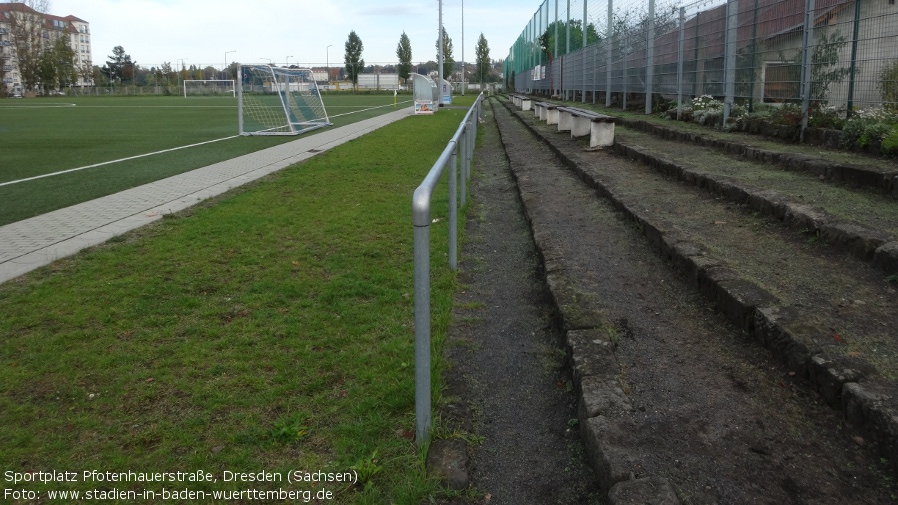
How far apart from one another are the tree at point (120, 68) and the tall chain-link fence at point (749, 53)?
377 feet

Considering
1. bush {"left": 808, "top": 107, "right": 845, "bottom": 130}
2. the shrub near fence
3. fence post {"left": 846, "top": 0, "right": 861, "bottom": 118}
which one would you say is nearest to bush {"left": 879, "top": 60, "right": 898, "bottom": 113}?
the shrub near fence

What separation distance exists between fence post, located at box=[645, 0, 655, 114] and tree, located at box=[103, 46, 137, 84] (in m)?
117

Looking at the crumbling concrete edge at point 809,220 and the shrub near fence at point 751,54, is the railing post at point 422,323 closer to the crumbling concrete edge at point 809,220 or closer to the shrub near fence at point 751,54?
the crumbling concrete edge at point 809,220

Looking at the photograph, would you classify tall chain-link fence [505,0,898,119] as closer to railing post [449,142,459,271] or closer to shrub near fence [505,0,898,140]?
shrub near fence [505,0,898,140]

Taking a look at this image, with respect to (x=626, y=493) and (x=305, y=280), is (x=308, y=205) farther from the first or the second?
(x=626, y=493)

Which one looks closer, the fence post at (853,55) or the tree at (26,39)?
the fence post at (853,55)

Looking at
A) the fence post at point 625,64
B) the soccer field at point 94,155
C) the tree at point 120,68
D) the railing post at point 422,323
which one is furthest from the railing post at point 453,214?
the tree at point 120,68

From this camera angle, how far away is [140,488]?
2.46 metres

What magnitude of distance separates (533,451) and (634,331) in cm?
113

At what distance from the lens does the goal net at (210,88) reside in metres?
62.4

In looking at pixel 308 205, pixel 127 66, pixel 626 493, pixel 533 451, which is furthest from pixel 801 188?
pixel 127 66

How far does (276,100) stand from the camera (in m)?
21.0

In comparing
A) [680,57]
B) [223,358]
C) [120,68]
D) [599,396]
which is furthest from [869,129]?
[120,68]

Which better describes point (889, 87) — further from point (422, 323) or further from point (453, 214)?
point (422, 323)
